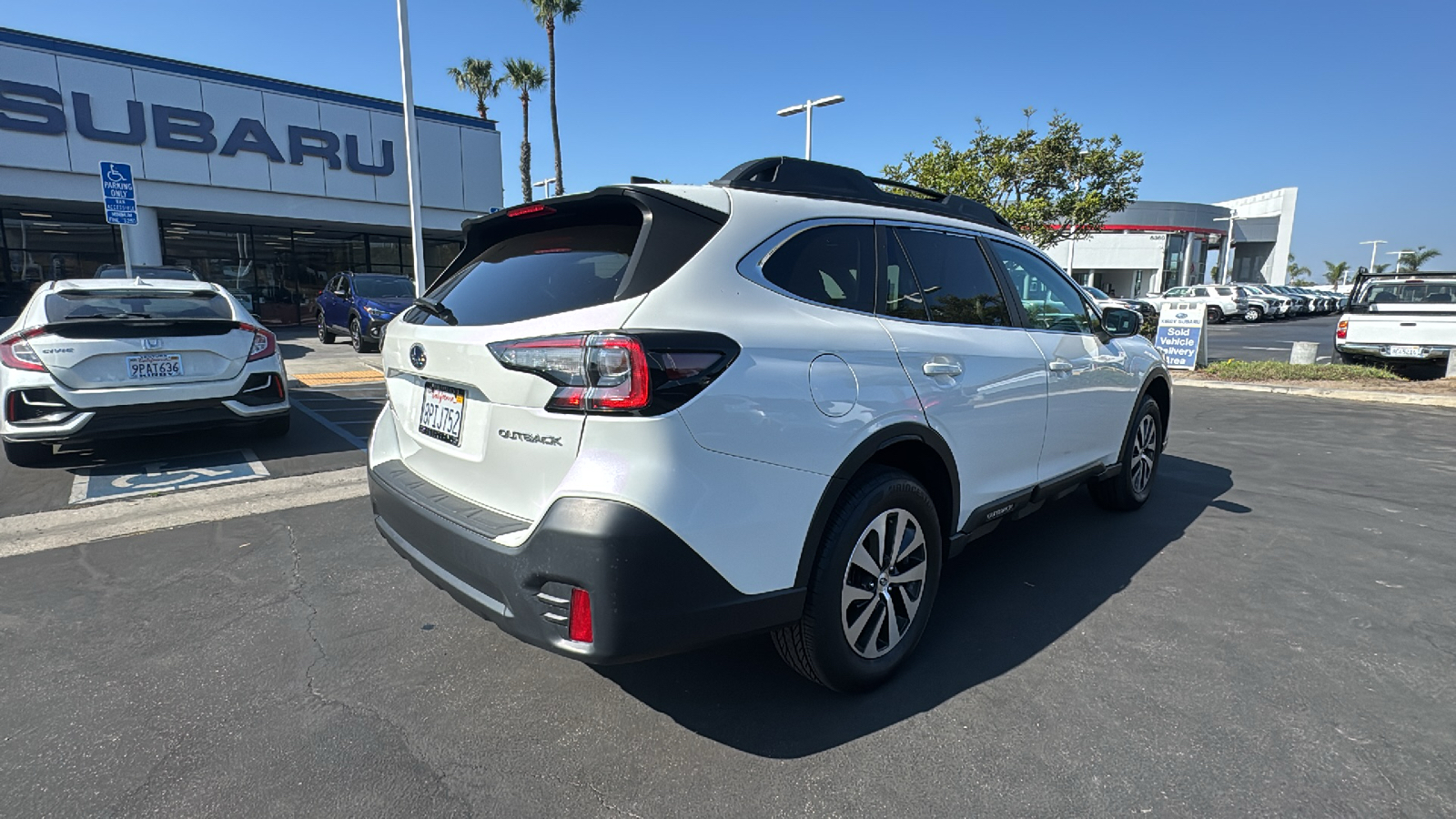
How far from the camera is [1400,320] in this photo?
11.3m

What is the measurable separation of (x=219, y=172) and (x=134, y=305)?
1704cm

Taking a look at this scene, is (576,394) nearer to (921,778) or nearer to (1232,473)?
(921,778)

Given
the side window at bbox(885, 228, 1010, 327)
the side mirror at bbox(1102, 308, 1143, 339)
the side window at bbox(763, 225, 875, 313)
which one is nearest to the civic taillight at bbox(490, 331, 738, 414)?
the side window at bbox(763, 225, 875, 313)

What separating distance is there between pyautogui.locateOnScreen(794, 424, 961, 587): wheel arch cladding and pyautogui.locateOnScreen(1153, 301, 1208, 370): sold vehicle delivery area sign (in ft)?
38.6

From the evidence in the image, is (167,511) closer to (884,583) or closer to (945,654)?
(884,583)

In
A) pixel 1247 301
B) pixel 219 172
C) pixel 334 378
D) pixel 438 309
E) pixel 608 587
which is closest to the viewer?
pixel 608 587

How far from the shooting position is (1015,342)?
10.9 ft

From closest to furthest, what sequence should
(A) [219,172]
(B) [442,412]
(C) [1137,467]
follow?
(B) [442,412] < (C) [1137,467] < (A) [219,172]

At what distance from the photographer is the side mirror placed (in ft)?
14.4

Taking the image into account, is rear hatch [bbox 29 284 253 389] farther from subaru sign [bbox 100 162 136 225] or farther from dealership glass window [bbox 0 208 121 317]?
dealership glass window [bbox 0 208 121 317]

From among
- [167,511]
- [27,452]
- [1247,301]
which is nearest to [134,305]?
[27,452]

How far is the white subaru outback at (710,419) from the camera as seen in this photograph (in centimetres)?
196

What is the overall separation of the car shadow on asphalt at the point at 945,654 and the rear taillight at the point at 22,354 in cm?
481

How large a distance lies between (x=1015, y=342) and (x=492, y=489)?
2.38 m
